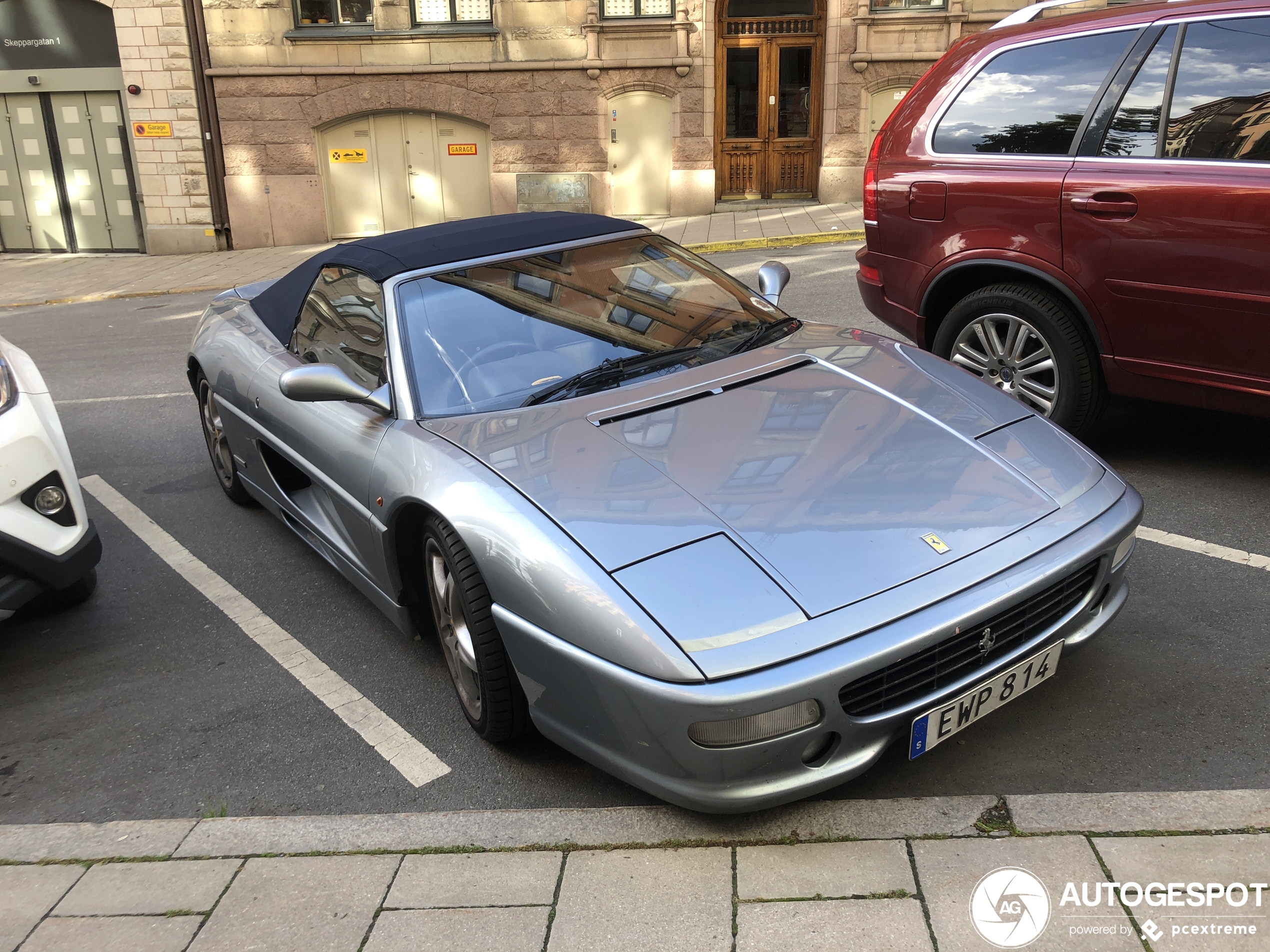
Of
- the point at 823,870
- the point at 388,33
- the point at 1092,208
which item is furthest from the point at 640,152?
the point at 823,870

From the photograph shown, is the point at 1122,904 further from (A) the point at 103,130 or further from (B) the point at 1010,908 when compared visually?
(A) the point at 103,130

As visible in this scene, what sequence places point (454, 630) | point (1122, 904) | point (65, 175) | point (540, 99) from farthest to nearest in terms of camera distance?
point (65, 175) → point (540, 99) → point (454, 630) → point (1122, 904)

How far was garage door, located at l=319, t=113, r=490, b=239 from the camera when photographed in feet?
53.3

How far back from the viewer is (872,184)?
17.1 ft

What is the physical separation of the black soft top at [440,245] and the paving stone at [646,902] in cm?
221

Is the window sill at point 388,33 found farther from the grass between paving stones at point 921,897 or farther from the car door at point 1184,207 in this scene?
the grass between paving stones at point 921,897

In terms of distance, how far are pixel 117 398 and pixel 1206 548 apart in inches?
270

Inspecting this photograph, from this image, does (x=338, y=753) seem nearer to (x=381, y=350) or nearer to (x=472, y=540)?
(x=472, y=540)

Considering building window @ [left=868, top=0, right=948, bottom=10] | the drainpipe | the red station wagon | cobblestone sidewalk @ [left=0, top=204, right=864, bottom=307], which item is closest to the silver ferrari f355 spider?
the red station wagon

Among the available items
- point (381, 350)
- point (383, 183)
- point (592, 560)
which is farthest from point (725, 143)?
point (592, 560)

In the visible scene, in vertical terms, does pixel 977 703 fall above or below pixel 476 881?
above

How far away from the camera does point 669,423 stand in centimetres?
308

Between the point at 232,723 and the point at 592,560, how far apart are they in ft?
5.18

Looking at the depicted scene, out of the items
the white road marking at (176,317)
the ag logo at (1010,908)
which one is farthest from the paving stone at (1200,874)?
the white road marking at (176,317)
